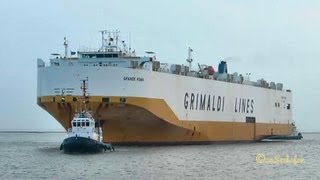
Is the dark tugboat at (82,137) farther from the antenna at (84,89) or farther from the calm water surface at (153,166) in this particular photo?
the antenna at (84,89)

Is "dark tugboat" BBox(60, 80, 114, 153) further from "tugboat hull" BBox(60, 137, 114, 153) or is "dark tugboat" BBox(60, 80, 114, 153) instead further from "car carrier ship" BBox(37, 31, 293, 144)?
"car carrier ship" BBox(37, 31, 293, 144)

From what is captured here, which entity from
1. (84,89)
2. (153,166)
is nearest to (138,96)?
(84,89)

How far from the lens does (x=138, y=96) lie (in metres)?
55.9

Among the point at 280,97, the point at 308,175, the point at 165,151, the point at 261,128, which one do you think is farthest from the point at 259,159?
the point at 280,97

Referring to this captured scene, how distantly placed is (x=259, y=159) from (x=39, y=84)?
1823 centimetres

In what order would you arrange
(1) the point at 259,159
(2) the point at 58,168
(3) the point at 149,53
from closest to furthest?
(2) the point at 58,168
(1) the point at 259,159
(3) the point at 149,53

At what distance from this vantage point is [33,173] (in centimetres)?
3962

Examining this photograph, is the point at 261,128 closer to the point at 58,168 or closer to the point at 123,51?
the point at 123,51

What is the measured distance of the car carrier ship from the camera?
54.9m

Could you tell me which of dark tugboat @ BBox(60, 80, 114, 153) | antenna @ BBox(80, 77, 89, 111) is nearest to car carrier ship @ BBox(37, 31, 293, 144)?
antenna @ BBox(80, 77, 89, 111)

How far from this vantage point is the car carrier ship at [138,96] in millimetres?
54875

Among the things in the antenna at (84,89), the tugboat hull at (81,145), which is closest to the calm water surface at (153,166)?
the tugboat hull at (81,145)

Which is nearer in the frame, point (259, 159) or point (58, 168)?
point (58, 168)

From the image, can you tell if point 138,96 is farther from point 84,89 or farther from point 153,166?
point 153,166
